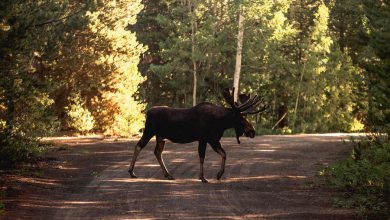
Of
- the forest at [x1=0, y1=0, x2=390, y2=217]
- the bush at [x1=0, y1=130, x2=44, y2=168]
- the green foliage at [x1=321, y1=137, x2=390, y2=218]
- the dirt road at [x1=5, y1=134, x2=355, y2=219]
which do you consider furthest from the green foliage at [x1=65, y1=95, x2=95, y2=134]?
the green foliage at [x1=321, y1=137, x2=390, y2=218]

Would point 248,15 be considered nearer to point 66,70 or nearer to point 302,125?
point 302,125

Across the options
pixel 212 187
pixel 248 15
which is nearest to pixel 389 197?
pixel 212 187

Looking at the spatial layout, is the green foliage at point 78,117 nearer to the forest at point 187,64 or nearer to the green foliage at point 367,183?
the forest at point 187,64

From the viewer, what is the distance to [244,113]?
51.3ft

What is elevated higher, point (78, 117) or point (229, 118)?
point (229, 118)

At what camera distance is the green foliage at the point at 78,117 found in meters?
29.6

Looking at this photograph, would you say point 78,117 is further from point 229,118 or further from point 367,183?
point 367,183

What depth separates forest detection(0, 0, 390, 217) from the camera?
17.5m

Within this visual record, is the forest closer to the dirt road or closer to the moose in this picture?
the dirt road

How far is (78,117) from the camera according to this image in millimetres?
29688

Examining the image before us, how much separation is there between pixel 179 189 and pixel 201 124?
2352 mm

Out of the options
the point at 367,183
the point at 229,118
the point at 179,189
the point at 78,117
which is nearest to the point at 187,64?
the point at 78,117

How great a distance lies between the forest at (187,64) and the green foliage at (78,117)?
5 centimetres

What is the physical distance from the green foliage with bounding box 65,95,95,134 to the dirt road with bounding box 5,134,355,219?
292 inches
